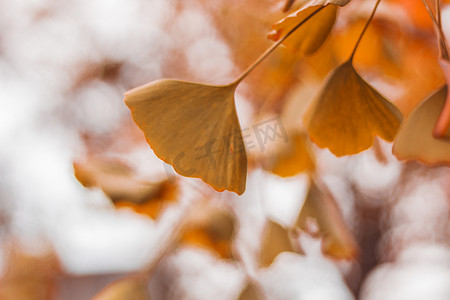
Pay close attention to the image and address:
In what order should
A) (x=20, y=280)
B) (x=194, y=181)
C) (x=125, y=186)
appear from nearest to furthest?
1. (x=125, y=186)
2. (x=194, y=181)
3. (x=20, y=280)

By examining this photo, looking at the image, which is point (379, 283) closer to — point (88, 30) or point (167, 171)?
point (88, 30)

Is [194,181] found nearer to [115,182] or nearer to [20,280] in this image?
[115,182]

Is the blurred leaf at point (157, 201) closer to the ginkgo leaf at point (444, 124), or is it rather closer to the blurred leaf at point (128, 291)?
the blurred leaf at point (128, 291)

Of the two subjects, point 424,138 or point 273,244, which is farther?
point 273,244

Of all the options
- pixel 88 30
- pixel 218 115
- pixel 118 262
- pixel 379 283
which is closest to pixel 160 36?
pixel 88 30

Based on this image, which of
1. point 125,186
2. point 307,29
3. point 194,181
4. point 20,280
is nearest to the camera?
point 307,29

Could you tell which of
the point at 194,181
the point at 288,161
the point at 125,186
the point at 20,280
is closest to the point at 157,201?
the point at 125,186

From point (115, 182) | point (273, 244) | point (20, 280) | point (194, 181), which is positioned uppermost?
point (115, 182)
